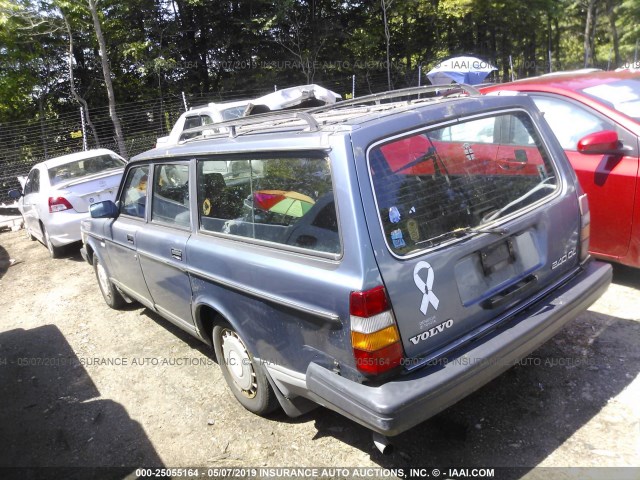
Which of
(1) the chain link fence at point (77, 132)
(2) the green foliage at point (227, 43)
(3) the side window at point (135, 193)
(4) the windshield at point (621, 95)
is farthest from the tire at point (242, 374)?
(2) the green foliage at point (227, 43)

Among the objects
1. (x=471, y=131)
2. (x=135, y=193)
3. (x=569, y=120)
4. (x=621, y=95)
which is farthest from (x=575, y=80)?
(x=135, y=193)

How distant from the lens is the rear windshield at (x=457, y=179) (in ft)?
7.97

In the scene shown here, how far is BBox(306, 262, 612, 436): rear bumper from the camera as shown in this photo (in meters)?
2.22

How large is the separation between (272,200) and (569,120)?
3.10 m

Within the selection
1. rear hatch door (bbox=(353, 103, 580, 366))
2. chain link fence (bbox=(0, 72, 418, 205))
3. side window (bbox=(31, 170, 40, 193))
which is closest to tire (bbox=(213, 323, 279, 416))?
rear hatch door (bbox=(353, 103, 580, 366))

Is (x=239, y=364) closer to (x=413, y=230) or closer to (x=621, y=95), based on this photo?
(x=413, y=230)

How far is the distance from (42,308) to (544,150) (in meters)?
5.77

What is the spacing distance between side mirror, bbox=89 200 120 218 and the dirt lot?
1212mm

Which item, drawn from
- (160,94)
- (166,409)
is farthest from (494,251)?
(160,94)

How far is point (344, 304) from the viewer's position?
7.51 ft

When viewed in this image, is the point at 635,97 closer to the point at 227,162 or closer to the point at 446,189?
the point at 446,189

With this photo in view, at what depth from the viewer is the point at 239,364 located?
3.28 m

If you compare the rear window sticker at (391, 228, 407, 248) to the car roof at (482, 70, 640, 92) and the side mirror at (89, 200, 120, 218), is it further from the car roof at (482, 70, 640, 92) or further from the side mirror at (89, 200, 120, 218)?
the side mirror at (89, 200, 120, 218)

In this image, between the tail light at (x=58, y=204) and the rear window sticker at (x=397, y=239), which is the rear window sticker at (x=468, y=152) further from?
the tail light at (x=58, y=204)
